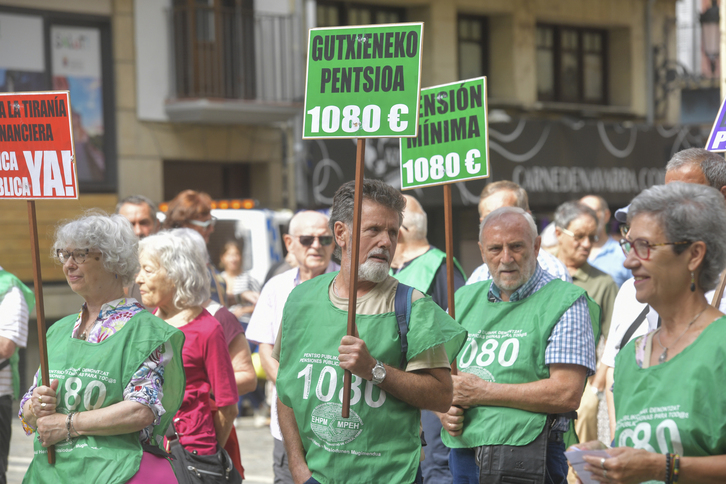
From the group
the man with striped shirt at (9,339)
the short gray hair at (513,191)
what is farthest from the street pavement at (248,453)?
the short gray hair at (513,191)

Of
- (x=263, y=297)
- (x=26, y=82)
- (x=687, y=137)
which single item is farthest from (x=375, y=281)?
(x=687, y=137)

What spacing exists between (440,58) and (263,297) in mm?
12983

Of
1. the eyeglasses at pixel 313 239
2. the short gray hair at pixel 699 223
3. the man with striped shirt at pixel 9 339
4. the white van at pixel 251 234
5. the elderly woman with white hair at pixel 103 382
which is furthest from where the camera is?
the white van at pixel 251 234

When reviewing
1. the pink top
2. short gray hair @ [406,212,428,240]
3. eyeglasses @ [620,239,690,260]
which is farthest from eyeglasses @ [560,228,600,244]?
eyeglasses @ [620,239,690,260]

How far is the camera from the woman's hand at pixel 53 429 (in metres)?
3.48

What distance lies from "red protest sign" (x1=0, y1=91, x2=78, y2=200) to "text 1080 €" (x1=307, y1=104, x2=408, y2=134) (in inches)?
44.6

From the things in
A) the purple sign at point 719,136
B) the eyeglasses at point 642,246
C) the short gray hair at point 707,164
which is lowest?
the eyeglasses at point 642,246

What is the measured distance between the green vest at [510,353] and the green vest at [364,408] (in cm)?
54

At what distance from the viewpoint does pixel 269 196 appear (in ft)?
53.8

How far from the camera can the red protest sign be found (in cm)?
415

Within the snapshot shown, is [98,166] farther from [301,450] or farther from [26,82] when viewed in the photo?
[301,450]

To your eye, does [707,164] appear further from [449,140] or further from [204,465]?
[204,465]

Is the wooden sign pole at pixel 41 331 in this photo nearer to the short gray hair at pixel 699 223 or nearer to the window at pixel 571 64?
Answer: the short gray hair at pixel 699 223

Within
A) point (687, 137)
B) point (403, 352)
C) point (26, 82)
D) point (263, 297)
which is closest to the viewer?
point (403, 352)
